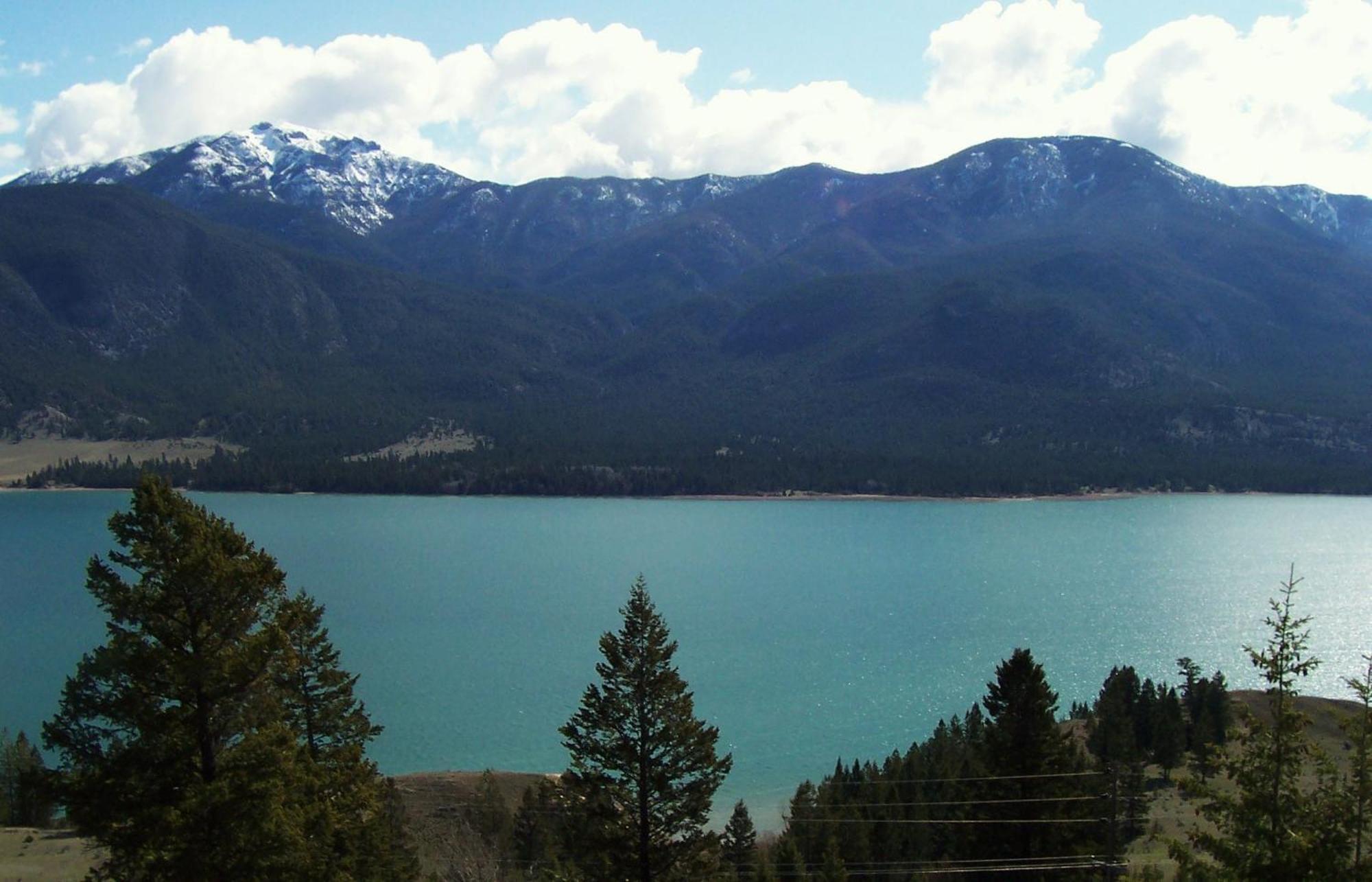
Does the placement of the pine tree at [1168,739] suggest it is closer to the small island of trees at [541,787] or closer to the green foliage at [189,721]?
the small island of trees at [541,787]

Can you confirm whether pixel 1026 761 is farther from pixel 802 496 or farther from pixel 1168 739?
pixel 802 496

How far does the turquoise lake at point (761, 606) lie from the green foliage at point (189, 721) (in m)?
29.6

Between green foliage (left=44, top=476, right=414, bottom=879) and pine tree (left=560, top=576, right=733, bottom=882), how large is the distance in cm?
490

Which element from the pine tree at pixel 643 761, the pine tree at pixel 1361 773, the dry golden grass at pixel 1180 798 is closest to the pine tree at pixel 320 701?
the pine tree at pixel 643 761

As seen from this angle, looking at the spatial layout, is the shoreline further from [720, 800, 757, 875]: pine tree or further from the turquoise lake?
[720, 800, 757, 875]: pine tree

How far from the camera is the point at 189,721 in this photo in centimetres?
1405

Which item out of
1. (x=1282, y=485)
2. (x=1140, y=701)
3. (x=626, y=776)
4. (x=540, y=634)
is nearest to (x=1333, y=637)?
(x=1140, y=701)

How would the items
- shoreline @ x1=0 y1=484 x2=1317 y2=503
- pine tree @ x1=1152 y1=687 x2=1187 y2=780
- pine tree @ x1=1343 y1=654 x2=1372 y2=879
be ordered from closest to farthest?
1. pine tree @ x1=1343 y1=654 x2=1372 y2=879
2. pine tree @ x1=1152 y1=687 x2=1187 y2=780
3. shoreline @ x1=0 y1=484 x2=1317 y2=503

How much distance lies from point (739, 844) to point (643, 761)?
13889 millimetres

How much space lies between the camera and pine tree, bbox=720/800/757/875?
99.7 feet

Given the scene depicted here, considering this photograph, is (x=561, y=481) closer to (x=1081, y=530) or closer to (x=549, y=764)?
(x=1081, y=530)

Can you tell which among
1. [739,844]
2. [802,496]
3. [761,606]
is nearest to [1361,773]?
[739,844]

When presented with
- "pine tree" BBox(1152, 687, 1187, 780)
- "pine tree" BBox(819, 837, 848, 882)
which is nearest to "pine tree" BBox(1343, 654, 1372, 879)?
"pine tree" BBox(819, 837, 848, 882)

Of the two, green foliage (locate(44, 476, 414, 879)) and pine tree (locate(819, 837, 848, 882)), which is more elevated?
green foliage (locate(44, 476, 414, 879))
